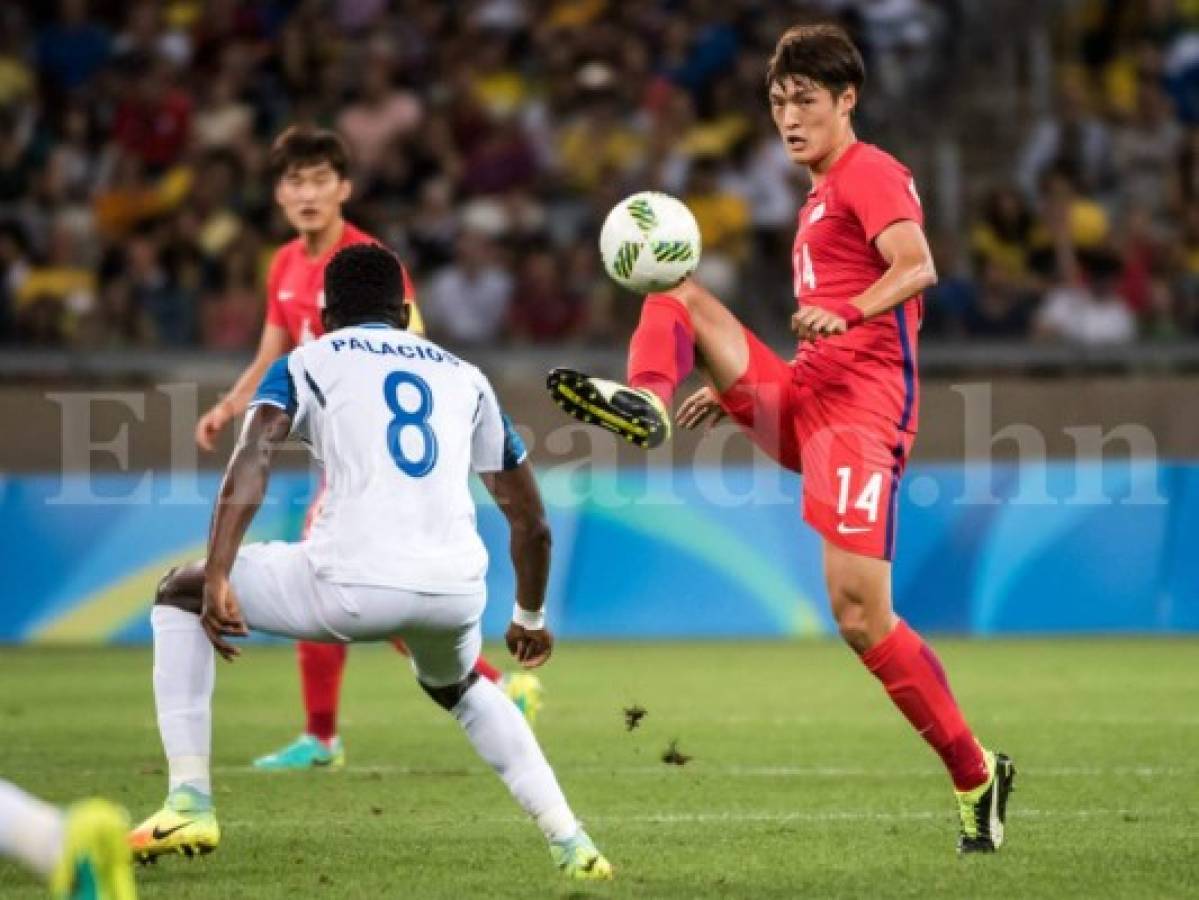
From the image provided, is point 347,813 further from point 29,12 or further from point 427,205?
point 29,12

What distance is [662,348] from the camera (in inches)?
292

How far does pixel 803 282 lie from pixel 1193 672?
6.08m

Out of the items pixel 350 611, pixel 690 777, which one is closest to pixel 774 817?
pixel 690 777

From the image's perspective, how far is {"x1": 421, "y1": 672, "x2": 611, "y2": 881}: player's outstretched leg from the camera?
6.62 m

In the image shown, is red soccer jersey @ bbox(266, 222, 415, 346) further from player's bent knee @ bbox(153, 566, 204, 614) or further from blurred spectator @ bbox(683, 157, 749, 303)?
blurred spectator @ bbox(683, 157, 749, 303)

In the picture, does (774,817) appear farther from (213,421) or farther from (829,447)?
(213,421)

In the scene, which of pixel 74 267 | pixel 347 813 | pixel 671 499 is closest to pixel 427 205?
pixel 74 267

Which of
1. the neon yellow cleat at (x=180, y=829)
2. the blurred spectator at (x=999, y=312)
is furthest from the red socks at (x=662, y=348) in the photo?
the blurred spectator at (x=999, y=312)

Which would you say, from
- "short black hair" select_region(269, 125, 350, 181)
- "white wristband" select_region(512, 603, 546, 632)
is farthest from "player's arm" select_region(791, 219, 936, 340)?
"short black hair" select_region(269, 125, 350, 181)

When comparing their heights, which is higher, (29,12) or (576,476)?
(29,12)

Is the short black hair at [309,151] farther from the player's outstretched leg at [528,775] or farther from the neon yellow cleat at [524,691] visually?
the player's outstretched leg at [528,775]

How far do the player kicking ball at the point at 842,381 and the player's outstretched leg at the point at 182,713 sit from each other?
131cm

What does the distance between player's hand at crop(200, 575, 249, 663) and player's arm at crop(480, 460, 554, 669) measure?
0.78 metres

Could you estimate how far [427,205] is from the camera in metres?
17.8
